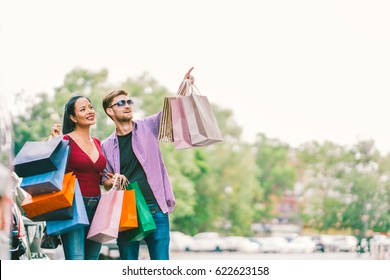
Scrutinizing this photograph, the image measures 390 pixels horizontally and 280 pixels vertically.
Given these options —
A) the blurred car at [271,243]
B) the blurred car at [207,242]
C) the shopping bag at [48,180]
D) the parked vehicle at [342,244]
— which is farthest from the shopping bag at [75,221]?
the blurred car at [271,243]

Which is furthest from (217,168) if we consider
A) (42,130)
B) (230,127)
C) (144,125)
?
(144,125)

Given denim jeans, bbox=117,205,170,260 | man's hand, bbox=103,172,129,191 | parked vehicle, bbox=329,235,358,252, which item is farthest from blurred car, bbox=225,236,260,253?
man's hand, bbox=103,172,129,191

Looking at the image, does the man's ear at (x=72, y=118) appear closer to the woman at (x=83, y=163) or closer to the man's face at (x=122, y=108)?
the woman at (x=83, y=163)

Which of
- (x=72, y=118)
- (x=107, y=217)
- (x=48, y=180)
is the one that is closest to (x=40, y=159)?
(x=48, y=180)

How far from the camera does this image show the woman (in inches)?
179

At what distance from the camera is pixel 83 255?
4559mm

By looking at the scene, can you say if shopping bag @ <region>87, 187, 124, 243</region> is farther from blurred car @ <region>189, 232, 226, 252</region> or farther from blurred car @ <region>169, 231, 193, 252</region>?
blurred car @ <region>189, 232, 226, 252</region>

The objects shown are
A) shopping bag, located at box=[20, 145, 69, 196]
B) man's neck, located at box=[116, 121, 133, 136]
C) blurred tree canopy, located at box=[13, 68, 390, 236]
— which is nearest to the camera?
shopping bag, located at box=[20, 145, 69, 196]

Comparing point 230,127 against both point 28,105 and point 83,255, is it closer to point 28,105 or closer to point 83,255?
point 28,105

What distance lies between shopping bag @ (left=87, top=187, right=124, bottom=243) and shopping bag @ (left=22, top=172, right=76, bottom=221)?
0.59ft

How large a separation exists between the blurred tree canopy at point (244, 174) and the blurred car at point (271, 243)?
2.64 ft

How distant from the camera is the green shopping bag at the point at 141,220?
178 inches
